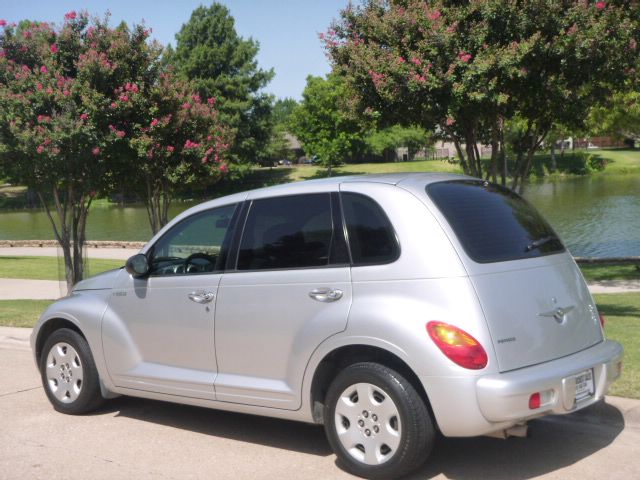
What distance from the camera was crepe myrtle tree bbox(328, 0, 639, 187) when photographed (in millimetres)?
10867

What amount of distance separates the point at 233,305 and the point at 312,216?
0.85m

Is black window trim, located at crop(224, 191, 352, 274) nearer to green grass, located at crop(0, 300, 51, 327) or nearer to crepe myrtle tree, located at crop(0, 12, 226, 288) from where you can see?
green grass, located at crop(0, 300, 51, 327)

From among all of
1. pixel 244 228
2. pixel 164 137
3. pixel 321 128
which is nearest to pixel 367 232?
pixel 244 228

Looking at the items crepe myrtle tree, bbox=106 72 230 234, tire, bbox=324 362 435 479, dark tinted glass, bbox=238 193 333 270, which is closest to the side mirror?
dark tinted glass, bbox=238 193 333 270

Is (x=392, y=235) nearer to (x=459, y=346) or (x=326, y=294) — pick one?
(x=326, y=294)

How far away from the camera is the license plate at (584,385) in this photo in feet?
16.6

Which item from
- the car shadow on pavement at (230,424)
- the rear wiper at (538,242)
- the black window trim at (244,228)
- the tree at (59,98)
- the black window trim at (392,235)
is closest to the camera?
the black window trim at (392,235)

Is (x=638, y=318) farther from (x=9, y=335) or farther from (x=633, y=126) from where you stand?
(x=633, y=126)

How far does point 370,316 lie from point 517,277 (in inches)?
36.9

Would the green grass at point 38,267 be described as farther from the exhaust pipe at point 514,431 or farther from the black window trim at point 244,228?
the exhaust pipe at point 514,431

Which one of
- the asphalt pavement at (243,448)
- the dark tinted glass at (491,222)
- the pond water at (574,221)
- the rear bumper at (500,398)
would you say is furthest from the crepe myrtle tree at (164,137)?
the pond water at (574,221)

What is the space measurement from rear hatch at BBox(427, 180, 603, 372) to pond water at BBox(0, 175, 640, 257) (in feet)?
61.3

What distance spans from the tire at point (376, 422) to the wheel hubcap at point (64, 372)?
2.68 metres

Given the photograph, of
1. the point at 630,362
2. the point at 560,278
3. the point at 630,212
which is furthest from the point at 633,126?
the point at 560,278
